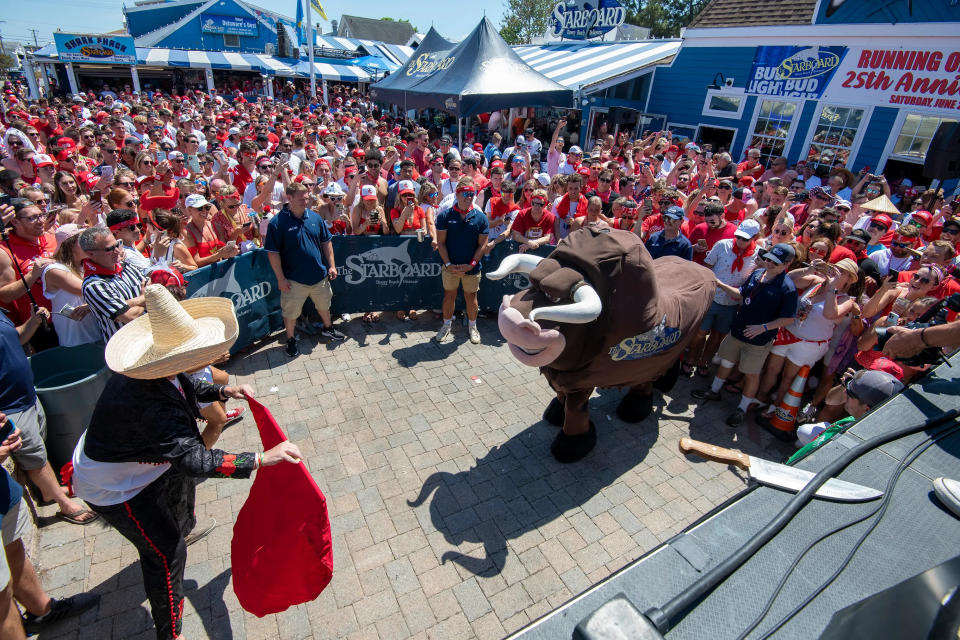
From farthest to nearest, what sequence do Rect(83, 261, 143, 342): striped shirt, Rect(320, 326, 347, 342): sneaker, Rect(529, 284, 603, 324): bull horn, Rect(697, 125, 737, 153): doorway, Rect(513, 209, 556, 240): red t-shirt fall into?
Rect(697, 125, 737, 153): doorway → Rect(513, 209, 556, 240): red t-shirt → Rect(320, 326, 347, 342): sneaker → Rect(83, 261, 143, 342): striped shirt → Rect(529, 284, 603, 324): bull horn

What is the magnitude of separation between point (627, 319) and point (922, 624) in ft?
8.41

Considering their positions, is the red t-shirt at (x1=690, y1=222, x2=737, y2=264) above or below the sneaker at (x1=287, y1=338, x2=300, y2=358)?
above

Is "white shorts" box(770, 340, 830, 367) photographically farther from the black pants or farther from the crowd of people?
the black pants

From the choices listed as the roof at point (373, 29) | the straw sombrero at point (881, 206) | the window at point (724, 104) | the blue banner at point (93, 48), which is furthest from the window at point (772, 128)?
the roof at point (373, 29)

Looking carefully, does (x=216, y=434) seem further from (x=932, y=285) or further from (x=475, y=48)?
(x=475, y=48)

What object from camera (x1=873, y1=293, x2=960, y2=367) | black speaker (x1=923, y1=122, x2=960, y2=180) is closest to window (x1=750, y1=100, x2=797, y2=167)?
black speaker (x1=923, y1=122, x2=960, y2=180)

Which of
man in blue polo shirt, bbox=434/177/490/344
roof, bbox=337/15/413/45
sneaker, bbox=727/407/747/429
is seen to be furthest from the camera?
roof, bbox=337/15/413/45

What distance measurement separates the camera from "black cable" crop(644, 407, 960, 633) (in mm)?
1378

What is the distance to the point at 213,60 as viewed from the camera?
29.7 metres

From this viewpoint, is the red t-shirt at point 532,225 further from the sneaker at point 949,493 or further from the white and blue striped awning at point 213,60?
the white and blue striped awning at point 213,60

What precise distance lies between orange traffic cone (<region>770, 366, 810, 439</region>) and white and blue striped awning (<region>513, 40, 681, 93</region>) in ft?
38.5

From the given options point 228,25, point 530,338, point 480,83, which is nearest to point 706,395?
point 530,338

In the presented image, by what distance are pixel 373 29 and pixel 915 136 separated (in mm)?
58174

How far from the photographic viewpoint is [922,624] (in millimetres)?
970
